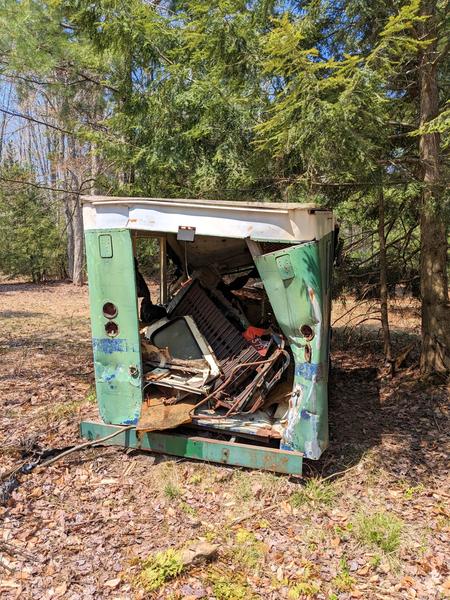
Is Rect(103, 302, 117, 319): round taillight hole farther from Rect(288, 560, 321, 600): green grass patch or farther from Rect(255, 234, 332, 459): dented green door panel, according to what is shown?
Rect(288, 560, 321, 600): green grass patch

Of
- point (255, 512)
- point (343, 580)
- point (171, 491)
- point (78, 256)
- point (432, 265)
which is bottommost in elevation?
point (343, 580)

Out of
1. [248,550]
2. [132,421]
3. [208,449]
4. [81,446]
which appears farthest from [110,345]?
[248,550]

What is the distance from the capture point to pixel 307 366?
3.79 metres

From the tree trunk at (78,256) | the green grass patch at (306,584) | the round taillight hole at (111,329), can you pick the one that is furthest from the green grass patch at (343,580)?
the tree trunk at (78,256)

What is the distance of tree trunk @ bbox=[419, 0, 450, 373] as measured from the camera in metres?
5.54

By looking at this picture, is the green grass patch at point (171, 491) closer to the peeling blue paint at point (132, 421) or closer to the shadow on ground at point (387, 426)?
the peeling blue paint at point (132, 421)

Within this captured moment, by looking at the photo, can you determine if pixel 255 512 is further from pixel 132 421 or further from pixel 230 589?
pixel 132 421

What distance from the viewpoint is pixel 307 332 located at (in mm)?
3775

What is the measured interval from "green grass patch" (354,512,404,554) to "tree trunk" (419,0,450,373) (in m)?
3.07

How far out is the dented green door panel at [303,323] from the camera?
3.70 metres

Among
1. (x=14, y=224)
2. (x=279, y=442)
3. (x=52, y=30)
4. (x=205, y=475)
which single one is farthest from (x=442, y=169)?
(x=14, y=224)

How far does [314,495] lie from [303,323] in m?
1.41

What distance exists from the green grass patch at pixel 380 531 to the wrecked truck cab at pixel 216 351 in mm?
604

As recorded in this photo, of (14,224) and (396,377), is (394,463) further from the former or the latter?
(14,224)
